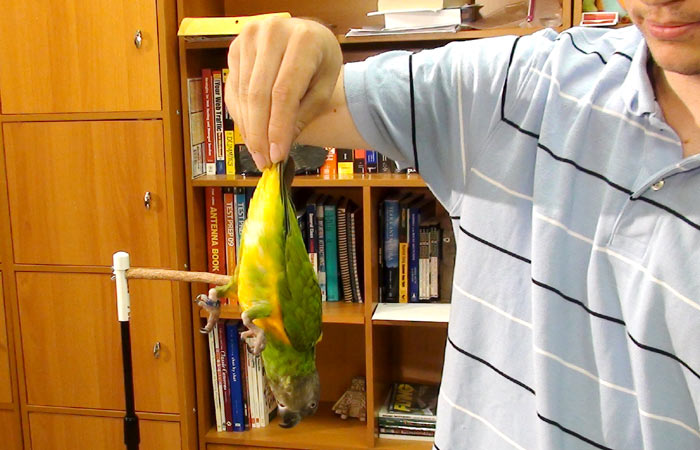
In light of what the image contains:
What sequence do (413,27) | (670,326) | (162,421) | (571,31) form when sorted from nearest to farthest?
(670,326)
(571,31)
(413,27)
(162,421)

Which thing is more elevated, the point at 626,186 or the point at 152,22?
the point at 152,22

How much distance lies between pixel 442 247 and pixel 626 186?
51.2 inches

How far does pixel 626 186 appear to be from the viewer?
70 cm

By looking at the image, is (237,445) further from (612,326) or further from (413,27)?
(612,326)

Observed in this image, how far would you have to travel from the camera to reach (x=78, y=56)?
6.02 feet

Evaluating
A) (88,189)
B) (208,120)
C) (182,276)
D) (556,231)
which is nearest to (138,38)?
(208,120)

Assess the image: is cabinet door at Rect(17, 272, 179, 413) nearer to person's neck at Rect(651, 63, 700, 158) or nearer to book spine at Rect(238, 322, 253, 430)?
book spine at Rect(238, 322, 253, 430)

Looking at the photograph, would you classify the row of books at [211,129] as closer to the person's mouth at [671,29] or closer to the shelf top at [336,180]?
the shelf top at [336,180]

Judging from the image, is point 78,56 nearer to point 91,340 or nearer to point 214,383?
point 91,340

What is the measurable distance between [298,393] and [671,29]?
0.56 meters

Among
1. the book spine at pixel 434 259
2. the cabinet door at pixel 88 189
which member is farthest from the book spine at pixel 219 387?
the book spine at pixel 434 259

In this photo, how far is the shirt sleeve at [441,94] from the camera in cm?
77

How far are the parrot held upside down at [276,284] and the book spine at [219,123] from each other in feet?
4.05

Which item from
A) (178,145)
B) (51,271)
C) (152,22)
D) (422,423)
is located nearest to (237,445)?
(422,423)
